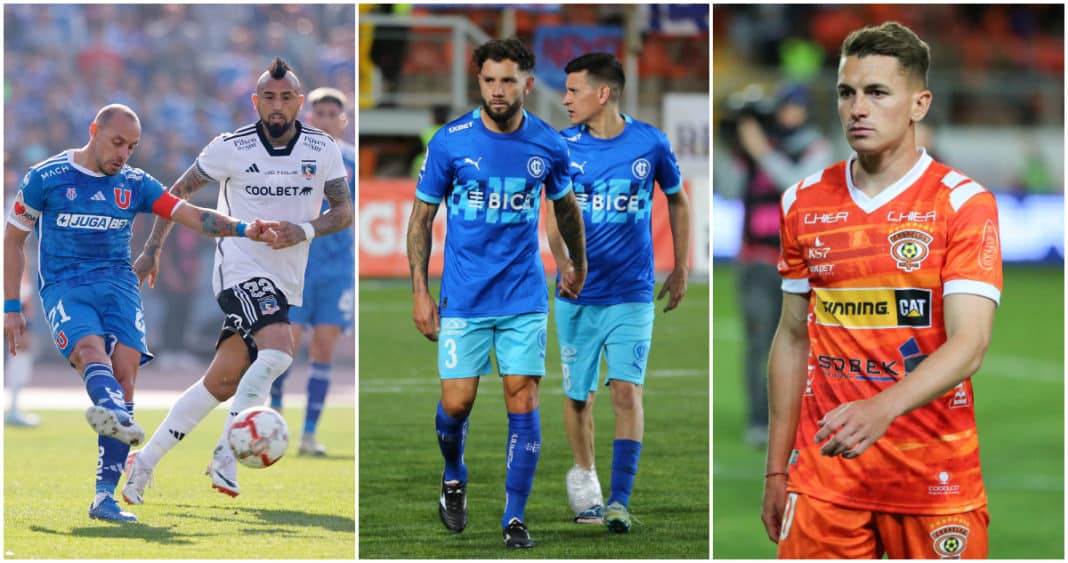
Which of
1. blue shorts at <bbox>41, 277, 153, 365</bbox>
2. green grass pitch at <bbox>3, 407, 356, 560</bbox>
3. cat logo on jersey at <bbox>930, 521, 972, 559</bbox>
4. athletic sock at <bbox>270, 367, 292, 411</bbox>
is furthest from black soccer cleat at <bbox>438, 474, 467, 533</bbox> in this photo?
cat logo on jersey at <bbox>930, 521, 972, 559</bbox>

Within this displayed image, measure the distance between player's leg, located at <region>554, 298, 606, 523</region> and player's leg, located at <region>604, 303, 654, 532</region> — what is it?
0.07 m

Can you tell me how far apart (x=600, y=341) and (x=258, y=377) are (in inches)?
52.9

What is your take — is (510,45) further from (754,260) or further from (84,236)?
(754,260)

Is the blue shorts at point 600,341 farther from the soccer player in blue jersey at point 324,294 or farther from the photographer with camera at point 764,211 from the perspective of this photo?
the photographer with camera at point 764,211

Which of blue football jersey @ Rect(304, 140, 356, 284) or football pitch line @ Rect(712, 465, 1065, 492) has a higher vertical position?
blue football jersey @ Rect(304, 140, 356, 284)

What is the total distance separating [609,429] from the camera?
21.4 feet

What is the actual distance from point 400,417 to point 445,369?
5.20ft

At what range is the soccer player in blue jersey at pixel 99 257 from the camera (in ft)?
15.4

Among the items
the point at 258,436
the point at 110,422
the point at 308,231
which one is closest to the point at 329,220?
the point at 308,231

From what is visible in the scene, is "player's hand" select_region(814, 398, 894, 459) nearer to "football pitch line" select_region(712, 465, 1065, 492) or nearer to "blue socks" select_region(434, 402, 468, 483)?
"blue socks" select_region(434, 402, 468, 483)

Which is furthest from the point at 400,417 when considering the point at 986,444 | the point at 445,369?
the point at 986,444

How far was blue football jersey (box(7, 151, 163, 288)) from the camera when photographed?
4703 mm

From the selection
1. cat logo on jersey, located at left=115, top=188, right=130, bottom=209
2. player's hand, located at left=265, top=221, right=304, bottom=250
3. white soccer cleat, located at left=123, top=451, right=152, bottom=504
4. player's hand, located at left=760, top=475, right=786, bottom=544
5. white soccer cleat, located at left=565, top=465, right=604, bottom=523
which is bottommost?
white soccer cleat, located at left=565, top=465, right=604, bottom=523

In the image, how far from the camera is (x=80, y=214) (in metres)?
4.73
